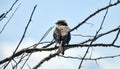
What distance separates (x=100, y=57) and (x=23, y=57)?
941 millimetres

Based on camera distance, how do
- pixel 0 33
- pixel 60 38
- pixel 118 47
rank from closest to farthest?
pixel 0 33 < pixel 118 47 < pixel 60 38

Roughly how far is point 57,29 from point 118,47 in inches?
216

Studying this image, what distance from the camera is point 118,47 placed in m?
3.90

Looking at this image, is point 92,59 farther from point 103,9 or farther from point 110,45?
point 103,9

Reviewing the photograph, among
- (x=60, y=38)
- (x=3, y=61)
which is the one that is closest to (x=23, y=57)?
(x=3, y=61)

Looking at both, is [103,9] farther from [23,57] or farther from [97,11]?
[23,57]

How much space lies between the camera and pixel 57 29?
932cm

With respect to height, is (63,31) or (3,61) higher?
(3,61)

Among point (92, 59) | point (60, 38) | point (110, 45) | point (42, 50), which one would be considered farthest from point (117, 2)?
point (60, 38)

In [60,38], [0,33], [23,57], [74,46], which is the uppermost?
[0,33]

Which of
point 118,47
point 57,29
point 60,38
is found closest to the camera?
point 118,47

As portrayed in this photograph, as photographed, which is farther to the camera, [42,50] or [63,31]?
[63,31]

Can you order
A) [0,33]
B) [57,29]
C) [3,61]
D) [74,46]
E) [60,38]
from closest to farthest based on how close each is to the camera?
[0,33], [3,61], [74,46], [60,38], [57,29]

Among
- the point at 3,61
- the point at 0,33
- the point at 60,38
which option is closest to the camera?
the point at 0,33
